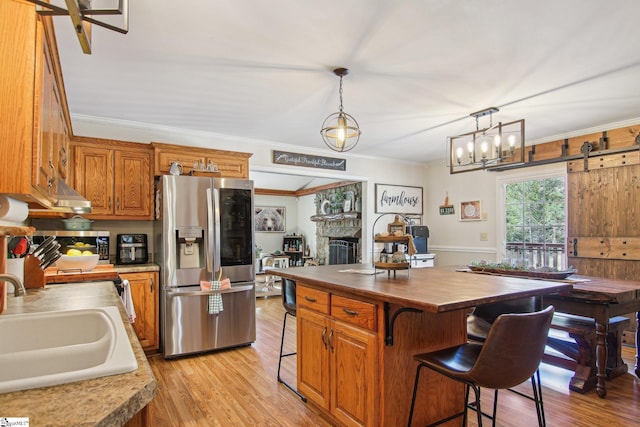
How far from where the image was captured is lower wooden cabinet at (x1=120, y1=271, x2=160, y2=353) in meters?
3.57

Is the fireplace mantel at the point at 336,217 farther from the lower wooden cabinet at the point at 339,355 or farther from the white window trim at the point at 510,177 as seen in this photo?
the lower wooden cabinet at the point at 339,355

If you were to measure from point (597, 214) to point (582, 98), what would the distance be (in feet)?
5.37

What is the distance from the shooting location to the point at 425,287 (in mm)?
1979

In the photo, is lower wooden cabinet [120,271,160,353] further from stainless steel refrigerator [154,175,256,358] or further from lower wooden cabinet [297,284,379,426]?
lower wooden cabinet [297,284,379,426]

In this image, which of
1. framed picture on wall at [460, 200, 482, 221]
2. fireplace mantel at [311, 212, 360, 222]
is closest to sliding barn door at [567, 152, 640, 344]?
framed picture on wall at [460, 200, 482, 221]

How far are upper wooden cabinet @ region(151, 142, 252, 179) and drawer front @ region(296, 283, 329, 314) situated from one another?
2.08 metres

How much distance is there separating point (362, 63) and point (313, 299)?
169 centimetres

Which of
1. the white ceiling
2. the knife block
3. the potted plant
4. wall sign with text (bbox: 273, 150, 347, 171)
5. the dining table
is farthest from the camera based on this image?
the potted plant

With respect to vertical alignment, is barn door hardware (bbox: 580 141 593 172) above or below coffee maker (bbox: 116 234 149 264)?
above

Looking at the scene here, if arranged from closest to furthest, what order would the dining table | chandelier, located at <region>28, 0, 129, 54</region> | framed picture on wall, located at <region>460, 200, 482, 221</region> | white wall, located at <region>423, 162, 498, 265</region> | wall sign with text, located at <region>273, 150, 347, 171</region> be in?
chandelier, located at <region>28, 0, 129, 54</region> < the dining table < wall sign with text, located at <region>273, 150, 347, 171</region> < white wall, located at <region>423, 162, 498, 265</region> < framed picture on wall, located at <region>460, 200, 482, 221</region>

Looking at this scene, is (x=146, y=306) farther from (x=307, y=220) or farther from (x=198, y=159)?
(x=307, y=220)

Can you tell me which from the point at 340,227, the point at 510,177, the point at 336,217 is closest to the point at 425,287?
the point at 510,177

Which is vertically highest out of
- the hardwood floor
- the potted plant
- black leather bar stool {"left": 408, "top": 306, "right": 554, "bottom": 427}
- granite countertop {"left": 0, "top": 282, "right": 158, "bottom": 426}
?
the potted plant

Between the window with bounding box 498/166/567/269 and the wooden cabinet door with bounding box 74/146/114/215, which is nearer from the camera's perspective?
the wooden cabinet door with bounding box 74/146/114/215
